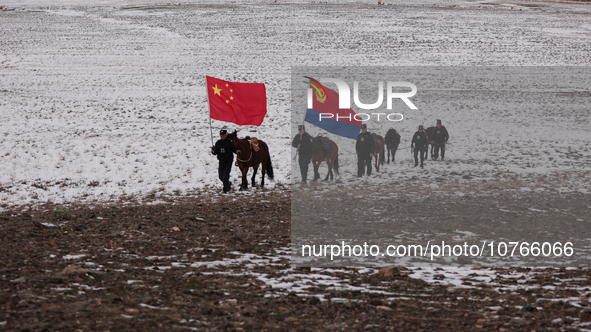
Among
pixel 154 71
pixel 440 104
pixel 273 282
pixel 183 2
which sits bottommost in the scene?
pixel 273 282

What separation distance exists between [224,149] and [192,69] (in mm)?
23796

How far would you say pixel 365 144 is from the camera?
16.8 meters

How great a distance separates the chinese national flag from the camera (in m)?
15.1

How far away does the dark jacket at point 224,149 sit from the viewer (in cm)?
1477

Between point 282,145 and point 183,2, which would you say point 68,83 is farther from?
point 183,2

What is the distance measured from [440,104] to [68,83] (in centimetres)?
2227

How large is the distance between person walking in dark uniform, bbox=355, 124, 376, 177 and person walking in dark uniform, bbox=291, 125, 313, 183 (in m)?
1.51

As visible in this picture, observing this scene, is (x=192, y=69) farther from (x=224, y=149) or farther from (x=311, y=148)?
(x=224, y=149)

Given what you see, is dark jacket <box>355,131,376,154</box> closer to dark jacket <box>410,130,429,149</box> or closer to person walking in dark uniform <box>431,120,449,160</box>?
dark jacket <box>410,130,429,149</box>

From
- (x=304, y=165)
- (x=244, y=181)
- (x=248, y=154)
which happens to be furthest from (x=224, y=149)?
(x=304, y=165)

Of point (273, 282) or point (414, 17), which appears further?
point (414, 17)

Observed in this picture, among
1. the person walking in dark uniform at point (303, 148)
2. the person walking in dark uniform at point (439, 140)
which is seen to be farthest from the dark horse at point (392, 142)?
the person walking in dark uniform at point (303, 148)

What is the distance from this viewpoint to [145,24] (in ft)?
179

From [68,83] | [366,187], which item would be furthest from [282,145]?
[68,83]
